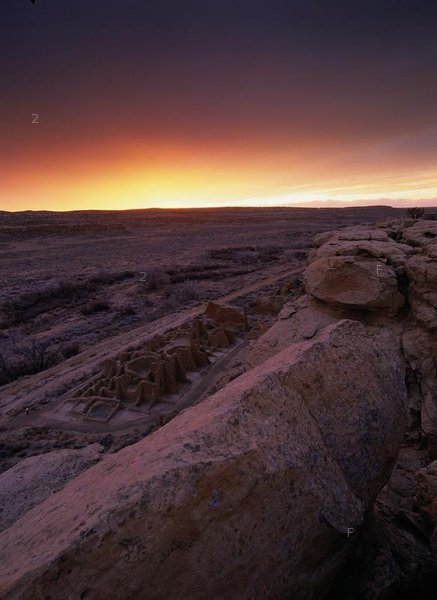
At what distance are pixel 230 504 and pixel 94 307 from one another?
591 inches

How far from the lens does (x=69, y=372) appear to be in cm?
1001

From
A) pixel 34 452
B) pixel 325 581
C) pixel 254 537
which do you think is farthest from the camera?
pixel 34 452

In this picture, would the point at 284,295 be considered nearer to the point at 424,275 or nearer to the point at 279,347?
the point at 279,347

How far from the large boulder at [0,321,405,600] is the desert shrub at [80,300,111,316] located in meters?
13.7

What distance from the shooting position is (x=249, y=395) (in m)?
2.54

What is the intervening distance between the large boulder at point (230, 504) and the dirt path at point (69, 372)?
6412 millimetres

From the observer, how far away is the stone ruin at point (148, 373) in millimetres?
7969

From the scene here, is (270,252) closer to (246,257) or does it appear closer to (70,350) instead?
(246,257)

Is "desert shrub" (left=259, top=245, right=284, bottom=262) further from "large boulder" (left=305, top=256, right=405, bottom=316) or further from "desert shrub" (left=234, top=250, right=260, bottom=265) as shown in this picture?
"large boulder" (left=305, top=256, right=405, bottom=316)

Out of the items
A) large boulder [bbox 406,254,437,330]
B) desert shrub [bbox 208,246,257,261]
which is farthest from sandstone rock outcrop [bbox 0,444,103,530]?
desert shrub [bbox 208,246,257,261]

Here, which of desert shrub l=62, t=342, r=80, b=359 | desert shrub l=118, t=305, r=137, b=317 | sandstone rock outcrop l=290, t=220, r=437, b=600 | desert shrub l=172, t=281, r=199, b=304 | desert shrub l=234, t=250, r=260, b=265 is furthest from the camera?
desert shrub l=234, t=250, r=260, b=265

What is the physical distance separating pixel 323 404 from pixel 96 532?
1.65 meters

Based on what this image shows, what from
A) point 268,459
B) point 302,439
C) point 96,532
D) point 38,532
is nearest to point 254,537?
point 268,459

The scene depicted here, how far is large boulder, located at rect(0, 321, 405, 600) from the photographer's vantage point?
184cm
